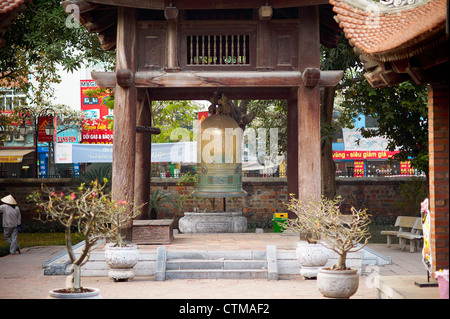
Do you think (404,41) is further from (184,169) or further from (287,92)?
(184,169)

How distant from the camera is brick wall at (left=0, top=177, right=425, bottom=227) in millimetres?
22062

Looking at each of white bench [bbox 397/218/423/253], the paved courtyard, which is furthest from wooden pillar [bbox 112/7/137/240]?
white bench [bbox 397/218/423/253]

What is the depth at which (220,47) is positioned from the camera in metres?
11.6

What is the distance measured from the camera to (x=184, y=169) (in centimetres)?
3531

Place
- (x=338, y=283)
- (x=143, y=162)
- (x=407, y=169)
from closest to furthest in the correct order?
(x=338, y=283)
(x=143, y=162)
(x=407, y=169)

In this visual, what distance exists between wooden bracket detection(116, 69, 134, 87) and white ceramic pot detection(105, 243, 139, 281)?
309cm

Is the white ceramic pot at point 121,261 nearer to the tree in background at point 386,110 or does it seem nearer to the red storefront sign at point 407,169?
the tree in background at point 386,110

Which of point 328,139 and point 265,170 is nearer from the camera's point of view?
point 328,139

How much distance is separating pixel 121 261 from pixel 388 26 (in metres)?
5.65

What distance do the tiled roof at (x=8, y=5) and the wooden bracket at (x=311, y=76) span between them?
512 cm

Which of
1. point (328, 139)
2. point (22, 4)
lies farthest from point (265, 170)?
point (22, 4)

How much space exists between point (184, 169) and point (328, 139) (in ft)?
61.6

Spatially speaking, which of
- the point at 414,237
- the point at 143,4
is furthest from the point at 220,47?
the point at 414,237

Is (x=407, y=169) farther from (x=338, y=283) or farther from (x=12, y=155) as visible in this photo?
(x=338, y=283)
